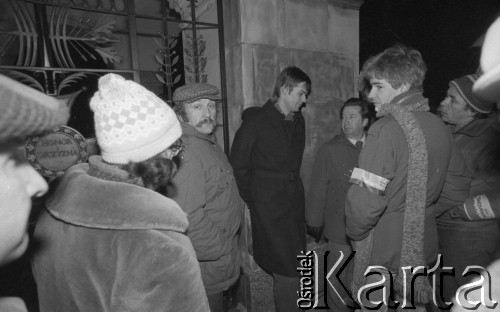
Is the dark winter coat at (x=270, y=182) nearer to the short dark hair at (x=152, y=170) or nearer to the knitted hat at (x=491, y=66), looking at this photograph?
the short dark hair at (x=152, y=170)

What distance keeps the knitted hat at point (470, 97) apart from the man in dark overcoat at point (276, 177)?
138 cm

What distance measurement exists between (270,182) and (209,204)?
86cm

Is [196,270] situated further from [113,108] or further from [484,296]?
[484,296]

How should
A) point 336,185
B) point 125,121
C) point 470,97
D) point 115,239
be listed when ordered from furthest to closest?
point 336,185
point 470,97
point 125,121
point 115,239

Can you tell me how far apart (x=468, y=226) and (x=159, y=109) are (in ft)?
8.77

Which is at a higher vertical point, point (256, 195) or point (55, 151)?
point (55, 151)

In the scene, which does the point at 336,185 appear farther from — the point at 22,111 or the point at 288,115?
the point at 22,111

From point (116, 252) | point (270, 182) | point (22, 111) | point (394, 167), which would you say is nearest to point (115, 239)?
point (116, 252)

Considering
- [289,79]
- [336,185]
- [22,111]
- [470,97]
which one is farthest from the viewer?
[336,185]

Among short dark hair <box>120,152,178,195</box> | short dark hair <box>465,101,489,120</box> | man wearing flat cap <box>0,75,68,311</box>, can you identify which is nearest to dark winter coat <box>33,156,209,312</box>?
short dark hair <box>120,152,178,195</box>

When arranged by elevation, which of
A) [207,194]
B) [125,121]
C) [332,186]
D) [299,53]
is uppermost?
[299,53]

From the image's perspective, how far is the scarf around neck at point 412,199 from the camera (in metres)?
1.85

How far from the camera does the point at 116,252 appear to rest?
1043 millimetres

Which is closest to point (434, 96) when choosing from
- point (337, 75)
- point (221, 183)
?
point (337, 75)
